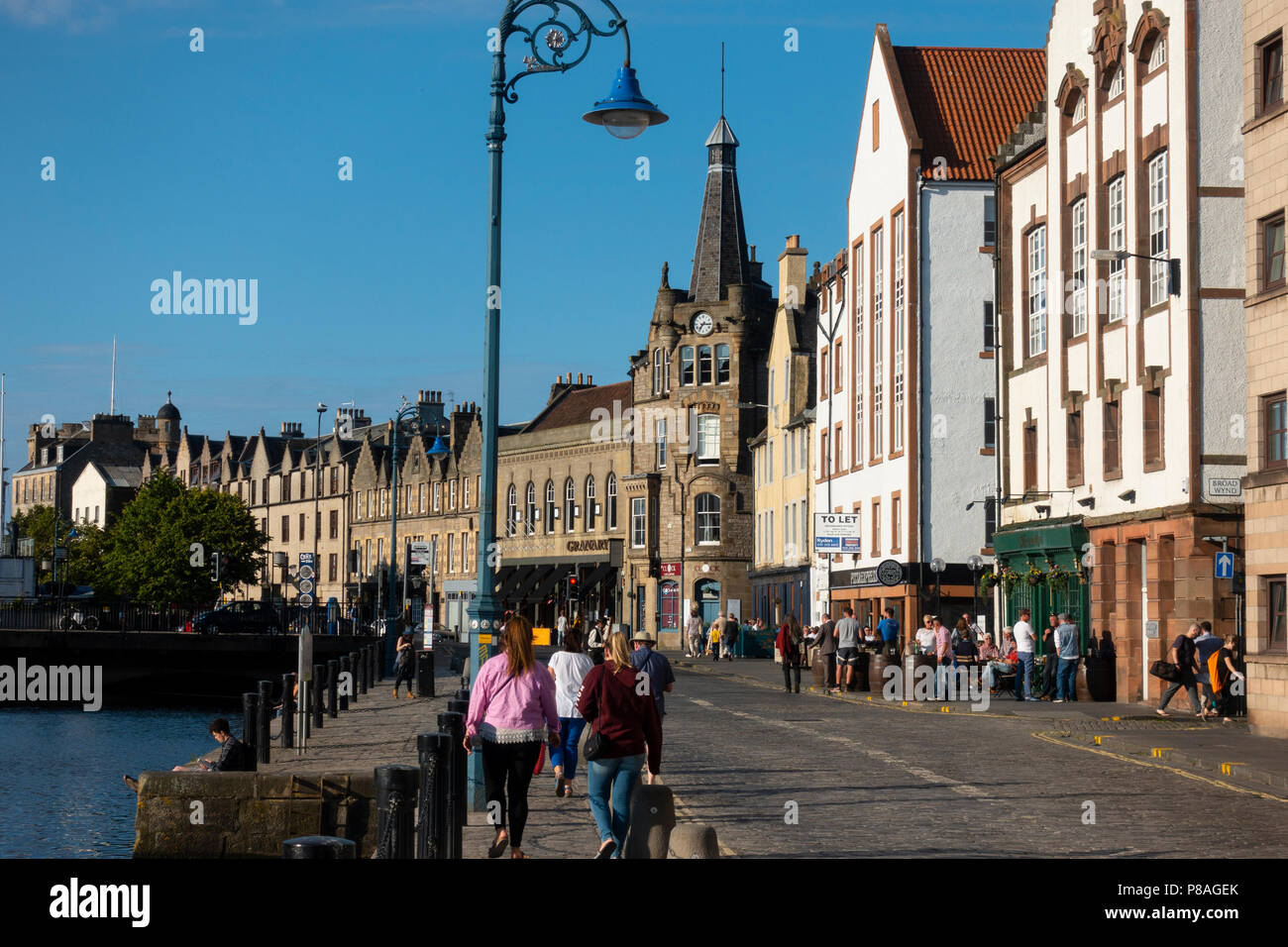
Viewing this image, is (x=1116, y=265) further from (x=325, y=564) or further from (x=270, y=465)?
(x=270, y=465)

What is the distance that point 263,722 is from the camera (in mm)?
22719

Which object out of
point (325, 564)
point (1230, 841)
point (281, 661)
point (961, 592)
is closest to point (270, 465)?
point (325, 564)

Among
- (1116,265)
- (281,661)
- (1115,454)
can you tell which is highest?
(1116,265)

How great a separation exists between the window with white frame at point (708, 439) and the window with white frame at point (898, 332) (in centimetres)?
2710

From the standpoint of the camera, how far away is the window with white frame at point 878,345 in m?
50.6

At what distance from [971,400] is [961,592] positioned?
17.8 feet

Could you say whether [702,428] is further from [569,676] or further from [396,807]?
[396,807]

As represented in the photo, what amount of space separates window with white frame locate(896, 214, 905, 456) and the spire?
30.9 metres

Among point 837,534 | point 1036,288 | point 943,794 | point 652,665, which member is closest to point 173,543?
point 837,534

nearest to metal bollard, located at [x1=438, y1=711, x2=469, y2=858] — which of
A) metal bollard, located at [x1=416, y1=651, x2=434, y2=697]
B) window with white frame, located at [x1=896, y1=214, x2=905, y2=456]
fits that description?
metal bollard, located at [x1=416, y1=651, x2=434, y2=697]

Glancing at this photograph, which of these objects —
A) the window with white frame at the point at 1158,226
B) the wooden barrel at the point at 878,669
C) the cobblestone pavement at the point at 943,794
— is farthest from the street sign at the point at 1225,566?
the wooden barrel at the point at 878,669

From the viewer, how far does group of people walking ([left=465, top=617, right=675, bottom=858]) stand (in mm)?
11430

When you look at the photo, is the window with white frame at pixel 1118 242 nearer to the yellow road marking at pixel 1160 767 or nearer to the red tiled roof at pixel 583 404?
the yellow road marking at pixel 1160 767

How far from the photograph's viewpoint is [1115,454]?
32406 millimetres
